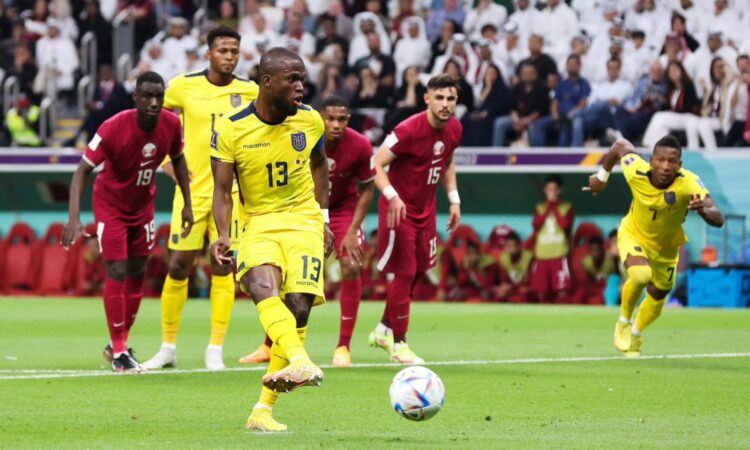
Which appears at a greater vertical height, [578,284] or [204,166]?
[204,166]

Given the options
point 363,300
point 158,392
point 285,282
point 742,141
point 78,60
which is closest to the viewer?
point 285,282

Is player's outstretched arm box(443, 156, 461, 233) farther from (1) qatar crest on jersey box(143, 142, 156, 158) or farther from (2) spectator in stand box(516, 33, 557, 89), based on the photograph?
(2) spectator in stand box(516, 33, 557, 89)

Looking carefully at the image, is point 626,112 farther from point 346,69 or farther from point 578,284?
point 346,69

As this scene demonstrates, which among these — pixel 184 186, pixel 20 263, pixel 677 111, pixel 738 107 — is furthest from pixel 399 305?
pixel 20 263

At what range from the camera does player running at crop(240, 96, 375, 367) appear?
1254 centimetres

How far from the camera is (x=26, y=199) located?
2777 centimetres

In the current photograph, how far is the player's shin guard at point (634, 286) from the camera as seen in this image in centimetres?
1332

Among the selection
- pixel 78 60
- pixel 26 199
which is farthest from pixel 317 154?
pixel 78 60

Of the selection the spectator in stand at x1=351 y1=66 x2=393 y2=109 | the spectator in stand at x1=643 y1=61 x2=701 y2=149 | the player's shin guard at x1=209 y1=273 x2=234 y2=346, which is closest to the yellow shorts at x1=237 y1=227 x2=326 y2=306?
the player's shin guard at x1=209 y1=273 x2=234 y2=346

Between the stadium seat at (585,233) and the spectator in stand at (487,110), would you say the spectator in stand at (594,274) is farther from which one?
the spectator in stand at (487,110)

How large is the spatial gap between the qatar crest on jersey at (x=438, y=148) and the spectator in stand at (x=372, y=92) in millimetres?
11498

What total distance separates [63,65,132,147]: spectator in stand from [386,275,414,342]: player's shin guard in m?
13.4

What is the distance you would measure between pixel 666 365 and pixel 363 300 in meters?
12.5

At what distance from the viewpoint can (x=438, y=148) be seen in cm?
1336
